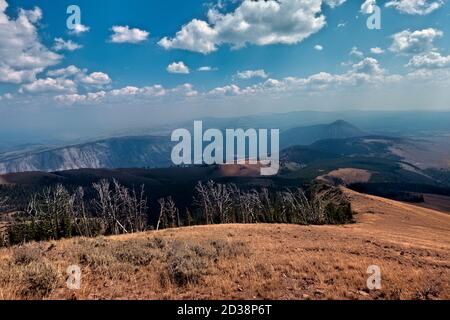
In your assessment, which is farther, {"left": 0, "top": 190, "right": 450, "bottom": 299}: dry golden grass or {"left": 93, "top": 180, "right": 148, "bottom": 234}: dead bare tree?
{"left": 93, "top": 180, "right": 148, "bottom": 234}: dead bare tree

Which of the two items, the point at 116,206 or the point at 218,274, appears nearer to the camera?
the point at 218,274

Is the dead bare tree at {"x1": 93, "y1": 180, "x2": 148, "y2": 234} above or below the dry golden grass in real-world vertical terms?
below

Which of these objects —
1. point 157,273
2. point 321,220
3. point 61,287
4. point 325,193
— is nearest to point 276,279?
point 157,273

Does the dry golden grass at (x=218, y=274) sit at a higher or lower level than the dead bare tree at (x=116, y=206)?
higher

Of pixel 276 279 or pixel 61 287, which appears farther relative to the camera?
pixel 276 279

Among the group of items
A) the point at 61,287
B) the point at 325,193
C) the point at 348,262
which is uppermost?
the point at 61,287

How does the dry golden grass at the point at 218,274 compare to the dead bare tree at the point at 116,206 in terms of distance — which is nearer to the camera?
the dry golden grass at the point at 218,274

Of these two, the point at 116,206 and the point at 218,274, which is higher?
the point at 218,274
